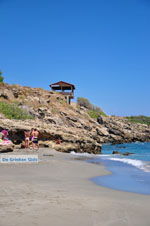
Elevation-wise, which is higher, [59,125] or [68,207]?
[59,125]

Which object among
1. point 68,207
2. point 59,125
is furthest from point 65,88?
point 68,207

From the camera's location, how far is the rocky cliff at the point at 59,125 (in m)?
20.7

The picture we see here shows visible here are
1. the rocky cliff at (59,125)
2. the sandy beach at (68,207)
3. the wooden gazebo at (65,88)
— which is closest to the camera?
the sandy beach at (68,207)

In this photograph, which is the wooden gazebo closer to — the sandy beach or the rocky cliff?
the rocky cliff

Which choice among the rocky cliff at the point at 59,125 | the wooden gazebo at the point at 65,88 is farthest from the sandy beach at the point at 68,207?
the wooden gazebo at the point at 65,88

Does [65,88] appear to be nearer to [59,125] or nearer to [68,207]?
[59,125]

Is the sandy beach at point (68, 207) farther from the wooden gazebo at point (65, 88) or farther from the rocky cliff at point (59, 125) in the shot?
the wooden gazebo at point (65, 88)

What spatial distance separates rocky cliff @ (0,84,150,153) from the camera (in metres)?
20.7

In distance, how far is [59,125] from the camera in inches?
1325

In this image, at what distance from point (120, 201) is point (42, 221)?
6.50 feet

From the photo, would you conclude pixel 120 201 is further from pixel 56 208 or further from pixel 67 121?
pixel 67 121

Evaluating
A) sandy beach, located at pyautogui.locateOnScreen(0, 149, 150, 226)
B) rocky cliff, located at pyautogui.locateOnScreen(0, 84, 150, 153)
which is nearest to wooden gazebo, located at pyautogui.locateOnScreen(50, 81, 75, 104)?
rocky cliff, located at pyautogui.locateOnScreen(0, 84, 150, 153)

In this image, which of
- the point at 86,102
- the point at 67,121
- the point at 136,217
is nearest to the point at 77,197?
the point at 136,217

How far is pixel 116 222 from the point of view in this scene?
3.54m
